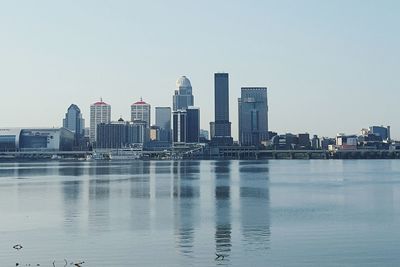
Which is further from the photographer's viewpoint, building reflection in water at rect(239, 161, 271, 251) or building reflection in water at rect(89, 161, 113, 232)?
building reflection in water at rect(89, 161, 113, 232)

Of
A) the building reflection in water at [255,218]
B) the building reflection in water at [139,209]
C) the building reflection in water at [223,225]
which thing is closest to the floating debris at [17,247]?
the building reflection in water at [139,209]

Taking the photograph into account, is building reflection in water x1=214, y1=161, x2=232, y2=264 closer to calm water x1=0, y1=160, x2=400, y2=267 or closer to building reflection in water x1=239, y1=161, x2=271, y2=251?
calm water x1=0, y1=160, x2=400, y2=267

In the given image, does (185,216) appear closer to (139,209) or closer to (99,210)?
(139,209)

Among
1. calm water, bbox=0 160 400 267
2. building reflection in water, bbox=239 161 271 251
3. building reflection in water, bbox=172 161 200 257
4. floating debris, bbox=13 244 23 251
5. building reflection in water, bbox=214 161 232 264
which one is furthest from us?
building reflection in water, bbox=239 161 271 251

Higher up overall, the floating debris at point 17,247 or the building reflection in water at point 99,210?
the building reflection in water at point 99,210

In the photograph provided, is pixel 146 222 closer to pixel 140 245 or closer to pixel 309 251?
pixel 140 245

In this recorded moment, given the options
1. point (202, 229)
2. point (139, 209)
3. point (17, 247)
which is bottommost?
point (17, 247)

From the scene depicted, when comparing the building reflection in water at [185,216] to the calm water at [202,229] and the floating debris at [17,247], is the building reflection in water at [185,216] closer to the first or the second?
the calm water at [202,229]

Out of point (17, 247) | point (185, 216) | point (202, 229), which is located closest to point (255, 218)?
point (185, 216)

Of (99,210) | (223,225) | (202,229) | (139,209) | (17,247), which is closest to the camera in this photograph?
(17,247)

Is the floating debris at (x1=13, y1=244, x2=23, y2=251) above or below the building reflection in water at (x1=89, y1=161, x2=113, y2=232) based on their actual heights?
below

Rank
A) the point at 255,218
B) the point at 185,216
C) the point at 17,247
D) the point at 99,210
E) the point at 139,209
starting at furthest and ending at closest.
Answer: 1. the point at 139,209
2. the point at 99,210
3. the point at 185,216
4. the point at 255,218
5. the point at 17,247

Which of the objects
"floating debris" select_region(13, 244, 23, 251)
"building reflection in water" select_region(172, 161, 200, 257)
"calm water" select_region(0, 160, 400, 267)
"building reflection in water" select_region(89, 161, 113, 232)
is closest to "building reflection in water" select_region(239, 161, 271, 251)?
"calm water" select_region(0, 160, 400, 267)

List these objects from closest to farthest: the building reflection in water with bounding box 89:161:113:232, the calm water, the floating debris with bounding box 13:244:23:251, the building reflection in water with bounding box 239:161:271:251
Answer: the calm water
the floating debris with bounding box 13:244:23:251
the building reflection in water with bounding box 239:161:271:251
the building reflection in water with bounding box 89:161:113:232
